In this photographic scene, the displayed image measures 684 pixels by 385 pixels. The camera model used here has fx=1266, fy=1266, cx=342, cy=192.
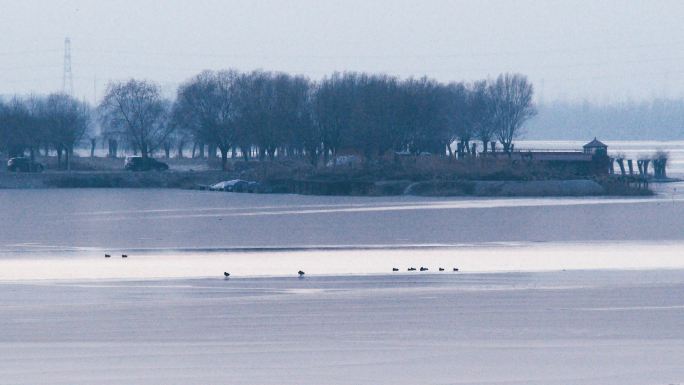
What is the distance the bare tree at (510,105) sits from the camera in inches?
4488

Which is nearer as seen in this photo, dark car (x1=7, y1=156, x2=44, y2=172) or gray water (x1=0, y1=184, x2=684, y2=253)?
gray water (x1=0, y1=184, x2=684, y2=253)

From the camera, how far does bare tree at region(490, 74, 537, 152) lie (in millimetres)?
114000

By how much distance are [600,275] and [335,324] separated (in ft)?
25.3

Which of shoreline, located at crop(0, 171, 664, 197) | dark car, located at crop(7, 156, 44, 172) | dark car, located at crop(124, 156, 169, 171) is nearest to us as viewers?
shoreline, located at crop(0, 171, 664, 197)

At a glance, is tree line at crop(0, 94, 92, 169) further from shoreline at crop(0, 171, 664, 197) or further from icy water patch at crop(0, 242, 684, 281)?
icy water patch at crop(0, 242, 684, 281)

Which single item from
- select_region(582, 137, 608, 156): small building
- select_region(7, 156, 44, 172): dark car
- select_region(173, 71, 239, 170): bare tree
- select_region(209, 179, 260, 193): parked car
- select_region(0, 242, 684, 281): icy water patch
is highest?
select_region(173, 71, 239, 170): bare tree

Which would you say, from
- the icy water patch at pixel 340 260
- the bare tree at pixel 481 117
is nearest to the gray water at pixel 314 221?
the icy water patch at pixel 340 260

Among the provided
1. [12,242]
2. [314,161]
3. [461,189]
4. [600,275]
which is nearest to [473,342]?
[600,275]

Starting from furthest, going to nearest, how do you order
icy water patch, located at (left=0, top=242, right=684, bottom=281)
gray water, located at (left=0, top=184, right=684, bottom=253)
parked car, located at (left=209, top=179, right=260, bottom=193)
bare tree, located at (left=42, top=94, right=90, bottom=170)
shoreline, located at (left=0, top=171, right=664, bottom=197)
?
bare tree, located at (left=42, top=94, right=90, bottom=170) → parked car, located at (left=209, top=179, right=260, bottom=193) → shoreline, located at (left=0, top=171, right=664, bottom=197) → gray water, located at (left=0, top=184, right=684, bottom=253) → icy water patch, located at (left=0, top=242, right=684, bottom=281)

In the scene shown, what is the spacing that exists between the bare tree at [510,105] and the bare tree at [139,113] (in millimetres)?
30303

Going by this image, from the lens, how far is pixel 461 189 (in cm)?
6719

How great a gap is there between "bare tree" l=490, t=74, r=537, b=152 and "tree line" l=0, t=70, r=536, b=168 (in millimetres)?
257

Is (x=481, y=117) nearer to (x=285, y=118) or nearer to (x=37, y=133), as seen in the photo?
(x=285, y=118)

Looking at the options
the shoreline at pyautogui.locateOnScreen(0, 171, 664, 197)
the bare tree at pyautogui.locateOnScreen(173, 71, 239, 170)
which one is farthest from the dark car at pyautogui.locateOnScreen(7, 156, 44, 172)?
the bare tree at pyautogui.locateOnScreen(173, 71, 239, 170)
